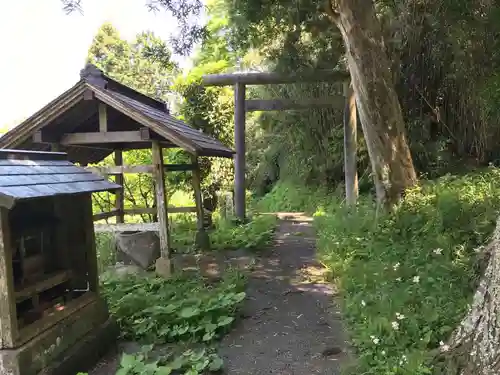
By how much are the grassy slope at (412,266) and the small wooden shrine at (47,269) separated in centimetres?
256

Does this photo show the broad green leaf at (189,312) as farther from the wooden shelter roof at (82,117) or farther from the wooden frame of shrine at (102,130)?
the wooden shelter roof at (82,117)

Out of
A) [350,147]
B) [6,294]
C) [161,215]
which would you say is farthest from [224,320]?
[350,147]

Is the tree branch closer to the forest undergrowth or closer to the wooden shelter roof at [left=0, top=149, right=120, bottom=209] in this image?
the forest undergrowth

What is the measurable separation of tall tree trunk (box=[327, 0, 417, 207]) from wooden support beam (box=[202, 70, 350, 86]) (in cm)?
270

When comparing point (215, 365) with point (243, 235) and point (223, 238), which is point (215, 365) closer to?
point (223, 238)

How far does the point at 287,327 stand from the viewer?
4.88m

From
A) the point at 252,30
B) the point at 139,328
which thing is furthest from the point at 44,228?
the point at 252,30

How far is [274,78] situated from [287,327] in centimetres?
695

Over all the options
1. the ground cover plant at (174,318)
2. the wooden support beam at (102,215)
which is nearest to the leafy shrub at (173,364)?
the ground cover plant at (174,318)

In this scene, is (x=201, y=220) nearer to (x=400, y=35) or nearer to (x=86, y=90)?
(x=86, y=90)

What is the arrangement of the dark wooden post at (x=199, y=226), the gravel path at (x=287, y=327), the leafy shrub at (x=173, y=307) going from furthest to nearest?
the dark wooden post at (x=199, y=226), the leafy shrub at (x=173, y=307), the gravel path at (x=287, y=327)

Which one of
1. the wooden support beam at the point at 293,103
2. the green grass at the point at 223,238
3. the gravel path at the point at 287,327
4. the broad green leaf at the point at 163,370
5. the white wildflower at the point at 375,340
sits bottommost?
the gravel path at the point at 287,327

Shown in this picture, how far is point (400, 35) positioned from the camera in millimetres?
10484

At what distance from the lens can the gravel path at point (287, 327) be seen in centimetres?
398
